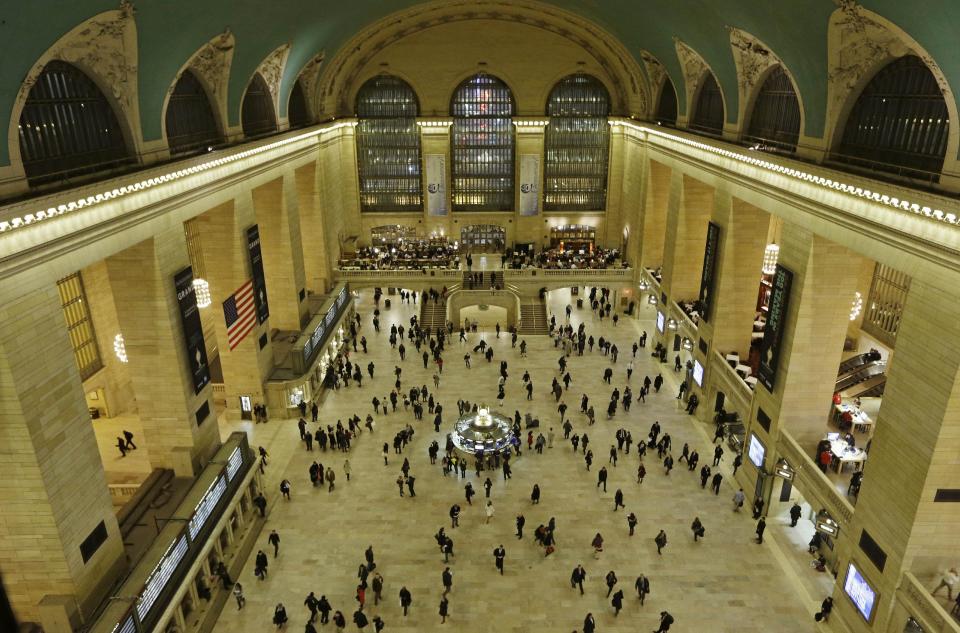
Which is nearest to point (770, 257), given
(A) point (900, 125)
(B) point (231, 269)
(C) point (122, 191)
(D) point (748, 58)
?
(D) point (748, 58)

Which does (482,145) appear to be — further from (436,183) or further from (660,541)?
(660,541)

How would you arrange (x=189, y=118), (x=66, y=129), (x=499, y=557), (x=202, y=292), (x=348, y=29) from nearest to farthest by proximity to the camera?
1. (x=66, y=129)
2. (x=499, y=557)
3. (x=202, y=292)
4. (x=189, y=118)
5. (x=348, y=29)

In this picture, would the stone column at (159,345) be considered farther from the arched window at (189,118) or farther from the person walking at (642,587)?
the person walking at (642,587)

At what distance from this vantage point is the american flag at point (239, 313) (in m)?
17.8

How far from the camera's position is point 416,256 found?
111 ft

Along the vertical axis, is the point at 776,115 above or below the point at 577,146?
above

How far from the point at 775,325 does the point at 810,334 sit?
3.10 feet

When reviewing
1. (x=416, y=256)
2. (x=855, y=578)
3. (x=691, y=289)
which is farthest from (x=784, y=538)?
(x=416, y=256)

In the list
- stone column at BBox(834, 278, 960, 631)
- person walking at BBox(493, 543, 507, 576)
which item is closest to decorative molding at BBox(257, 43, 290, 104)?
person walking at BBox(493, 543, 507, 576)

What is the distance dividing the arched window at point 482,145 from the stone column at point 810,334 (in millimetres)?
21647

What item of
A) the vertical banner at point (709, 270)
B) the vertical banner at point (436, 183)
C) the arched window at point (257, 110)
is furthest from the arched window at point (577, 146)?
the arched window at point (257, 110)

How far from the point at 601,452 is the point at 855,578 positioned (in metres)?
7.94

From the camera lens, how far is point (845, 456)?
14570 mm

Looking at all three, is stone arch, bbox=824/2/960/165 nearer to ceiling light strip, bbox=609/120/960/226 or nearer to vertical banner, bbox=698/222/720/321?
ceiling light strip, bbox=609/120/960/226
